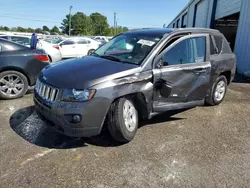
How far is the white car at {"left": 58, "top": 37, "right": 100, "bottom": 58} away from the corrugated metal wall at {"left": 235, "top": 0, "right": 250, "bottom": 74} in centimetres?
890

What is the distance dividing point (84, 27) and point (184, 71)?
9116cm

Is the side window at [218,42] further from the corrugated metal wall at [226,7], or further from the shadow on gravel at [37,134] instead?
the corrugated metal wall at [226,7]

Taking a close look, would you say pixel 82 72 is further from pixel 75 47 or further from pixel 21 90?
pixel 75 47

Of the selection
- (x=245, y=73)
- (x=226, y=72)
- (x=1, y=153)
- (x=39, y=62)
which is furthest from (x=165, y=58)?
(x=245, y=73)

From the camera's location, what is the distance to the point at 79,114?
9.57 feet

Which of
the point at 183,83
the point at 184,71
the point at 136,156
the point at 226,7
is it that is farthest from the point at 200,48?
the point at 226,7

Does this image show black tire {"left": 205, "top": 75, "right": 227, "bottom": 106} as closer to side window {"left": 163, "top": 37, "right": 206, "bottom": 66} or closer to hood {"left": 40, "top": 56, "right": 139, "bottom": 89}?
side window {"left": 163, "top": 37, "right": 206, "bottom": 66}

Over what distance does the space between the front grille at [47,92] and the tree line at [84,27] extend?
86030mm

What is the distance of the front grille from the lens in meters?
3.04

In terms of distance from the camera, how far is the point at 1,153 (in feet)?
10.2

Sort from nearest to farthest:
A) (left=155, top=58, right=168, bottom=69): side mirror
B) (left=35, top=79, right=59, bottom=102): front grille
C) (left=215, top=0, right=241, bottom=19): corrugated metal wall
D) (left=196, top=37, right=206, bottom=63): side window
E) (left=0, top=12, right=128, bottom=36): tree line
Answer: (left=35, top=79, right=59, bottom=102): front grille → (left=155, top=58, right=168, bottom=69): side mirror → (left=196, top=37, right=206, bottom=63): side window → (left=215, top=0, right=241, bottom=19): corrugated metal wall → (left=0, top=12, right=128, bottom=36): tree line

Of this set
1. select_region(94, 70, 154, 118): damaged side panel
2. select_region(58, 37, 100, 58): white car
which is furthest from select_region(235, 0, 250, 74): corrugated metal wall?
select_region(58, 37, 100, 58): white car

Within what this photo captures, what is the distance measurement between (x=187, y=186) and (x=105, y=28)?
102 meters

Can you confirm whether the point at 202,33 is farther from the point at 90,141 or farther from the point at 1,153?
the point at 1,153
